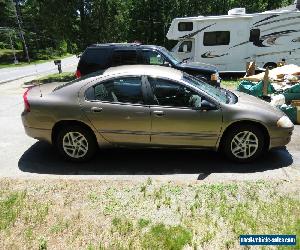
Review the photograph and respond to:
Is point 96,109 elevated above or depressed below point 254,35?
above

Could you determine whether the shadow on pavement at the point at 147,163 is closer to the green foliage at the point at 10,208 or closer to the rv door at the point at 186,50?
the green foliage at the point at 10,208

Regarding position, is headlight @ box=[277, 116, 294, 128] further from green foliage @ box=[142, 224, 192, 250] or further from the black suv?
the black suv

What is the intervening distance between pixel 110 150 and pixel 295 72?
8568 mm

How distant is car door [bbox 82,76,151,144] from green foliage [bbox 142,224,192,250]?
2.06 m

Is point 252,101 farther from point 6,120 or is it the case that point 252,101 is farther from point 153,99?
point 6,120

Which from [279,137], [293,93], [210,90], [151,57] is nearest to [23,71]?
[151,57]

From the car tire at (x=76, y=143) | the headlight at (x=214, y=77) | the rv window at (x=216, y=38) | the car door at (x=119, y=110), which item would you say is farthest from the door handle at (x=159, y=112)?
the rv window at (x=216, y=38)

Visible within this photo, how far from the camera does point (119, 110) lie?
6.01 metres

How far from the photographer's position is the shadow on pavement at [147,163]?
19.9 ft

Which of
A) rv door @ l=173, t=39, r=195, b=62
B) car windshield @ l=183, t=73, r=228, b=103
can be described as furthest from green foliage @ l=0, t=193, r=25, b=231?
rv door @ l=173, t=39, r=195, b=62

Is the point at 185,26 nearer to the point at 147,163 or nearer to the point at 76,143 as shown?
A: the point at 147,163

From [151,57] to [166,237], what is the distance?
8053 mm

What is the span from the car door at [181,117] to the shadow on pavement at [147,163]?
41 cm

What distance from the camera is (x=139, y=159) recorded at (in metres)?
6.57
